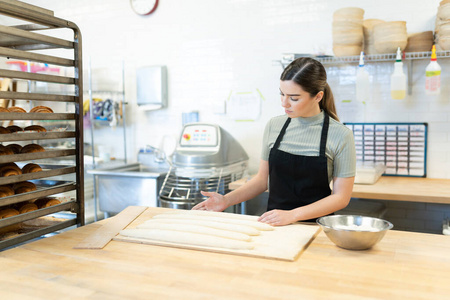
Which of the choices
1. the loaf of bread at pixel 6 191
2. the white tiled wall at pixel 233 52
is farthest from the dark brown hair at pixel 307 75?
the white tiled wall at pixel 233 52

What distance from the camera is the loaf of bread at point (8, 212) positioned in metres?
1.61

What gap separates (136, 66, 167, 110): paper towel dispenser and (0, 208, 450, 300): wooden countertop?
289cm

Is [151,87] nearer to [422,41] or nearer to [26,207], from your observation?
[422,41]

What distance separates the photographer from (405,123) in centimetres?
359

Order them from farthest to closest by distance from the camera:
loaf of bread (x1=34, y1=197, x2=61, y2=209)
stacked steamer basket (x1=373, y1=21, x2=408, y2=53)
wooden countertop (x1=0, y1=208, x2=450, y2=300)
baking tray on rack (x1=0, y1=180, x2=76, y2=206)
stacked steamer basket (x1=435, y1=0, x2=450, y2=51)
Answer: stacked steamer basket (x1=373, y1=21, x2=408, y2=53)
stacked steamer basket (x1=435, y1=0, x2=450, y2=51)
loaf of bread (x1=34, y1=197, x2=61, y2=209)
baking tray on rack (x1=0, y1=180, x2=76, y2=206)
wooden countertop (x1=0, y1=208, x2=450, y2=300)

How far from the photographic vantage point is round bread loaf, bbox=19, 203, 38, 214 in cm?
170

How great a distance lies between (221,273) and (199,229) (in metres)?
0.34

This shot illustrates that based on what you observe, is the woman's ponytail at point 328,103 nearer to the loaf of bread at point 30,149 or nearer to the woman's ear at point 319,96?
the woman's ear at point 319,96

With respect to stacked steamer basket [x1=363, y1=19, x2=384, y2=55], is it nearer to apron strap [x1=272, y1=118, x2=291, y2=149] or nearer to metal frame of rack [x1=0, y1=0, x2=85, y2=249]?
apron strap [x1=272, y1=118, x2=291, y2=149]

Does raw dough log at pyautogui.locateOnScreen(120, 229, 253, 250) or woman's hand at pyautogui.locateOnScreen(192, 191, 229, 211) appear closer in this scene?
raw dough log at pyautogui.locateOnScreen(120, 229, 253, 250)

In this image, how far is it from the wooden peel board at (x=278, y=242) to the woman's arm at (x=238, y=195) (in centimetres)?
39

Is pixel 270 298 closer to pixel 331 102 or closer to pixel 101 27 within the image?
pixel 331 102

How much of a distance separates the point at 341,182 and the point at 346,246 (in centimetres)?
54

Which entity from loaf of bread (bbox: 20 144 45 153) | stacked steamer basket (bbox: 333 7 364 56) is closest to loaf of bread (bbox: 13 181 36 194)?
loaf of bread (bbox: 20 144 45 153)
